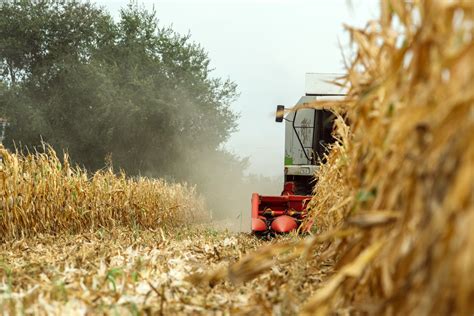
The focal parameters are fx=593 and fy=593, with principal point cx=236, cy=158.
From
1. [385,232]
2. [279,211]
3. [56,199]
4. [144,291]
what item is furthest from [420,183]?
[279,211]

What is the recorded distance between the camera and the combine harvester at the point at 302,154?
10.8 meters

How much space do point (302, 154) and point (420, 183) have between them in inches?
417

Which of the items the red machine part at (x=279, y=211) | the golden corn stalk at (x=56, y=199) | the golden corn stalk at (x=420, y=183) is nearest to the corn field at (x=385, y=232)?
the golden corn stalk at (x=420, y=183)

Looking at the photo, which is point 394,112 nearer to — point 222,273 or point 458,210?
point 458,210

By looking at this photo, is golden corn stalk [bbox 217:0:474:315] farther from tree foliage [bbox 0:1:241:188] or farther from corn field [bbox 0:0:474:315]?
tree foliage [bbox 0:1:241:188]

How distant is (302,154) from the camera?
12547 millimetres

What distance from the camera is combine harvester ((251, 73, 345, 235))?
1081 cm

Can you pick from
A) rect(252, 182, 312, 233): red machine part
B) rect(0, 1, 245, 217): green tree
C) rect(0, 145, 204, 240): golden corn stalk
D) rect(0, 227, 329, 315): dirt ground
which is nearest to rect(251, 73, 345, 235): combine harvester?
rect(252, 182, 312, 233): red machine part

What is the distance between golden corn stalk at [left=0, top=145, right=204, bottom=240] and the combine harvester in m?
2.46

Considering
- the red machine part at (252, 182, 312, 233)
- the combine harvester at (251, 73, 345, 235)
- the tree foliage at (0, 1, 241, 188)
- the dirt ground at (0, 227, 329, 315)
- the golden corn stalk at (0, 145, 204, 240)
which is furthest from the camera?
the tree foliage at (0, 1, 241, 188)

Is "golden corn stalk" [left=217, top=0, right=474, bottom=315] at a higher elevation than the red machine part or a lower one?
higher

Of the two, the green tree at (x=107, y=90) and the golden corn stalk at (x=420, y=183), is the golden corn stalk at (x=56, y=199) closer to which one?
the golden corn stalk at (x=420, y=183)

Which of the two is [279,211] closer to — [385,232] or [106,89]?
[385,232]

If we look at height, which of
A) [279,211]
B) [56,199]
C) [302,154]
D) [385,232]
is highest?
[385,232]
